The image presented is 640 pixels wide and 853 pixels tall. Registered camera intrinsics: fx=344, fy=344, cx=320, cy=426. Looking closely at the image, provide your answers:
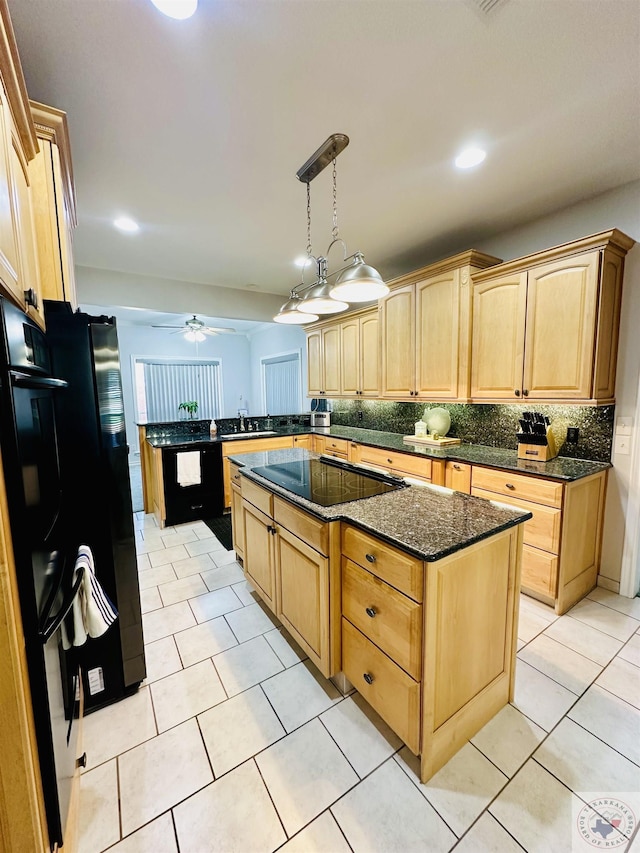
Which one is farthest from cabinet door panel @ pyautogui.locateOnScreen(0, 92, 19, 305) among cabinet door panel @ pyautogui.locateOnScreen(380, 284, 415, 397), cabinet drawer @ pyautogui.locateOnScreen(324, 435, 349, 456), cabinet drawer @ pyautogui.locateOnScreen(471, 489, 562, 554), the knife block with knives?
cabinet drawer @ pyautogui.locateOnScreen(324, 435, 349, 456)

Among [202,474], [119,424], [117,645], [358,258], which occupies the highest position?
[358,258]

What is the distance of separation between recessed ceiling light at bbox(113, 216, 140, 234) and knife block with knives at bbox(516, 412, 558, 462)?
3.26m

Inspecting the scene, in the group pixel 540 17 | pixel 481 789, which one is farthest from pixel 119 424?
pixel 540 17

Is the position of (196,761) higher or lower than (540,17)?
lower

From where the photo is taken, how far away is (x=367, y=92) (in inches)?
57.1

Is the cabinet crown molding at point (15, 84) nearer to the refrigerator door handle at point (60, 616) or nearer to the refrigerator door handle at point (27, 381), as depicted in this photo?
the refrigerator door handle at point (27, 381)

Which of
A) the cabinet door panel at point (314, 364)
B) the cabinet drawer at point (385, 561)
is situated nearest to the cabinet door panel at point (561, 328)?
the cabinet drawer at point (385, 561)

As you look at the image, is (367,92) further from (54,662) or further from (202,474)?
(202,474)

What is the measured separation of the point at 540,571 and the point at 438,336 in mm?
1973

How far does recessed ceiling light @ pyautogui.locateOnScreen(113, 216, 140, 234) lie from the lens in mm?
2509

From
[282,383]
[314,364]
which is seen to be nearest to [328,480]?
[314,364]

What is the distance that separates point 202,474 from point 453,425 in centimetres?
271

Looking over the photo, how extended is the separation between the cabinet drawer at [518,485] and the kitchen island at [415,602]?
0.87 metres

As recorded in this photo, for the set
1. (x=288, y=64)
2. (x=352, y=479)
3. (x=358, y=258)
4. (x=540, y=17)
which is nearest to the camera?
(x=540, y=17)
